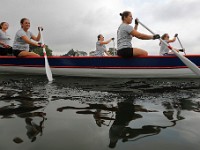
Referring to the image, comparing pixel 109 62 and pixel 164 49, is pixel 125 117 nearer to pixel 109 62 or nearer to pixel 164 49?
pixel 109 62

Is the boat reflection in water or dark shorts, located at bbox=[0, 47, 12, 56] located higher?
dark shorts, located at bbox=[0, 47, 12, 56]

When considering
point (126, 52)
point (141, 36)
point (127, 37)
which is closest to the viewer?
point (141, 36)

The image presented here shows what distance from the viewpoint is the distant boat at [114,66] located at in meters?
7.17

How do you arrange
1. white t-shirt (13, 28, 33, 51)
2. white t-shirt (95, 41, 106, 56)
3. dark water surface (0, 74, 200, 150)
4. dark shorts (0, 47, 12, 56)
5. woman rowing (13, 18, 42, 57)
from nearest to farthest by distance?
dark water surface (0, 74, 200, 150)
woman rowing (13, 18, 42, 57)
white t-shirt (13, 28, 33, 51)
dark shorts (0, 47, 12, 56)
white t-shirt (95, 41, 106, 56)

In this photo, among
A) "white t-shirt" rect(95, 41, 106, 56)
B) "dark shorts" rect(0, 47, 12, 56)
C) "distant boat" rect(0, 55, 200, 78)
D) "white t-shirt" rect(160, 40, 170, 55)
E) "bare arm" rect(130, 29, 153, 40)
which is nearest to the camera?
"bare arm" rect(130, 29, 153, 40)

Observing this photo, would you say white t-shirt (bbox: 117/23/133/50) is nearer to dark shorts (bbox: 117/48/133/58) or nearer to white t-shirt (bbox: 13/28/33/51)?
dark shorts (bbox: 117/48/133/58)

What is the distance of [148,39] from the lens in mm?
6926

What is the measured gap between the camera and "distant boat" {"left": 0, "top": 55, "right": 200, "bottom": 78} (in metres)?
7.17

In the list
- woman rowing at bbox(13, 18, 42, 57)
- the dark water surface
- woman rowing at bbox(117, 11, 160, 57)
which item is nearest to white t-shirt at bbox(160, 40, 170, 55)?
woman rowing at bbox(117, 11, 160, 57)

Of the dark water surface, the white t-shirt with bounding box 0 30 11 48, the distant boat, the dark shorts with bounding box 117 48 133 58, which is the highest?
the white t-shirt with bounding box 0 30 11 48

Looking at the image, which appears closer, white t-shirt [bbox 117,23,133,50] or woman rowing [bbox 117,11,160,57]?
woman rowing [bbox 117,11,160,57]

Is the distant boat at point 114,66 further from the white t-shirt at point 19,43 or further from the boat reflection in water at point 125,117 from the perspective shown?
the boat reflection in water at point 125,117

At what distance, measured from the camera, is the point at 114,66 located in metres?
7.50

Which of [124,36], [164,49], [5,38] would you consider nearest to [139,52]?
[124,36]
